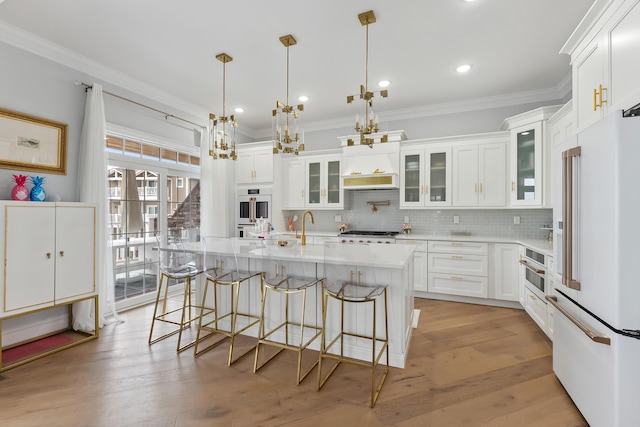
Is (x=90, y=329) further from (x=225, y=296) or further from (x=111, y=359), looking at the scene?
(x=225, y=296)

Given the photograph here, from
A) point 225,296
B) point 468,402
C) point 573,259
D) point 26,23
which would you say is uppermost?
point 26,23

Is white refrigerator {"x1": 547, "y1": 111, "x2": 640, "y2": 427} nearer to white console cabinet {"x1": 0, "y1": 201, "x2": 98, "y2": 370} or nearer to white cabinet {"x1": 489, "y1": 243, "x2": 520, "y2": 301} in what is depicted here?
white cabinet {"x1": 489, "y1": 243, "x2": 520, "y2": 301}

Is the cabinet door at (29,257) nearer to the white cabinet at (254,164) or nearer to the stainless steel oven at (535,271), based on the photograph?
the white cabinet at (254,164)

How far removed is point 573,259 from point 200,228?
471 cm

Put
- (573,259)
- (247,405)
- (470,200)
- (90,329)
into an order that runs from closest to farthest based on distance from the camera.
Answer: (573,259) < (247,405) < (90,329) < (470,200)

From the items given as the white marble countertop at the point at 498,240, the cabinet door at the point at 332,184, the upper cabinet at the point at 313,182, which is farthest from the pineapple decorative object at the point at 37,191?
the white marble countertop at the point at 498,240

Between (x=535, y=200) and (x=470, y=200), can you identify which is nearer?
(x=535, y=200)

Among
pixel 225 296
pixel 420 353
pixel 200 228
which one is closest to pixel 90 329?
pixel 225 296

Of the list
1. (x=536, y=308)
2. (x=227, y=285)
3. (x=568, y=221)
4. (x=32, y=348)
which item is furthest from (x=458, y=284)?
(x=32, y=348)

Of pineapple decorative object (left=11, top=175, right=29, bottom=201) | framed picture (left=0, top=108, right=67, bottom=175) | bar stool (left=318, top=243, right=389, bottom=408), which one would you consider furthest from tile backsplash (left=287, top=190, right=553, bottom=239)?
pineapple decorative object (left=11, top=175, right=29, bottom=201)

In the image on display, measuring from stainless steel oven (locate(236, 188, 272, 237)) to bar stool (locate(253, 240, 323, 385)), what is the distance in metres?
2.38

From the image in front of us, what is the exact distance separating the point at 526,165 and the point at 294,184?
3526 millimetres

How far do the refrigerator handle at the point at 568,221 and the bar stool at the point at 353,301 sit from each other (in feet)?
3.84

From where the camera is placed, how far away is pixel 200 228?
4.98m
